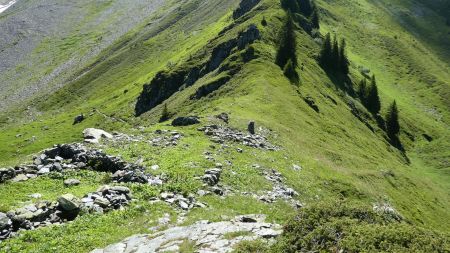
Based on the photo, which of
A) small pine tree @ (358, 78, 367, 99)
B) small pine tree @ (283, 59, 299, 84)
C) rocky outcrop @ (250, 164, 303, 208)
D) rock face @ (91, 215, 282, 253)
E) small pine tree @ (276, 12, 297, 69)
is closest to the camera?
rock face @ (91, 215, 282, 253)

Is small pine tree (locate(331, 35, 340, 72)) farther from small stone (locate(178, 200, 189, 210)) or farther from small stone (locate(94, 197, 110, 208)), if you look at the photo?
small stone (locate(94, 197, 110, 208))

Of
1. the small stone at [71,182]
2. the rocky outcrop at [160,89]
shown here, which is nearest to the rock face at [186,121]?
the small stone at [71,182]

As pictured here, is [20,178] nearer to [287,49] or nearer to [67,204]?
[67,204]

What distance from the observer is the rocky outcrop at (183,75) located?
99312 millimetres

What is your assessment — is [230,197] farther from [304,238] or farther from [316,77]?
[316,77]

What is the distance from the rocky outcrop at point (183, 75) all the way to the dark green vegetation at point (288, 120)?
1.33 ft

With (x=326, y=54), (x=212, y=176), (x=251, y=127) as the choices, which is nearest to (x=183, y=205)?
(x=212, y=176)

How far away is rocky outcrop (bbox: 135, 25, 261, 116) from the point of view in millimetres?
99312

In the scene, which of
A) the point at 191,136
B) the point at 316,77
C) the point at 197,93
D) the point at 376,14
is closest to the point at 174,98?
the point at 197,93

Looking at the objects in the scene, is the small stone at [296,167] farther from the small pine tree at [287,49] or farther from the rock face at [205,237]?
the small pine tree at [287,49]

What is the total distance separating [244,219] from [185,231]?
289 centimetres

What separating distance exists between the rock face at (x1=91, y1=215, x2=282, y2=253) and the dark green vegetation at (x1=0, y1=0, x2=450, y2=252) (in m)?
1.20

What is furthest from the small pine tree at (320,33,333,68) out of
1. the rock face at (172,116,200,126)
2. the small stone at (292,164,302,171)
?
the small stone at (292,164,302,171)

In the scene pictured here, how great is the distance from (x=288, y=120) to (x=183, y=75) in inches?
2107
